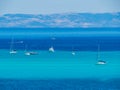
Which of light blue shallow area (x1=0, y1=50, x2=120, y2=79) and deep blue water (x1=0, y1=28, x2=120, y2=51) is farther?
deep blue water (x1=0, y1=28, x2=120, y2=51)

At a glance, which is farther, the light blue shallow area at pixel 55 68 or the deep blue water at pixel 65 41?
the deep blue water at pixel 65 41

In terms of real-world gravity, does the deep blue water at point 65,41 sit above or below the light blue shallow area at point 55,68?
above

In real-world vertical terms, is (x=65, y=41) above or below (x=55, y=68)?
above

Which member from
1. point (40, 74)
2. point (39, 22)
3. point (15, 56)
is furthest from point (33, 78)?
point (39, 22)

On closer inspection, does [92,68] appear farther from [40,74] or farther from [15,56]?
[15,56]

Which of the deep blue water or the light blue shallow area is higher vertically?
the deep blue water

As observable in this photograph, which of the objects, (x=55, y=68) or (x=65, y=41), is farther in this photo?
(x=65, y=41)

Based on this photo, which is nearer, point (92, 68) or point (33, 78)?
point (33, 78)
